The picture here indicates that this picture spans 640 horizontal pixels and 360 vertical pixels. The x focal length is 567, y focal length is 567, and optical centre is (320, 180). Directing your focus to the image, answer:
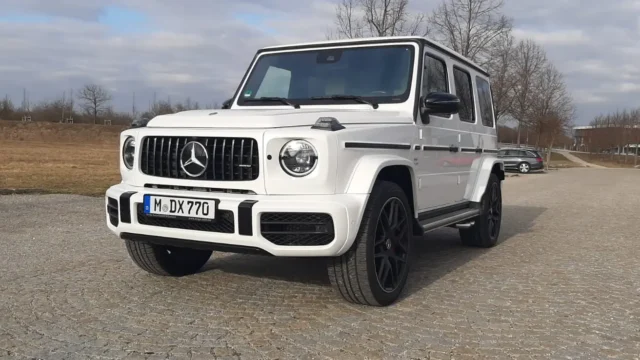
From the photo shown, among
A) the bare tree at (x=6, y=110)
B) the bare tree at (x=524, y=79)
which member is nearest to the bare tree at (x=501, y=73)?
the bare tree at (x=524, y=79)

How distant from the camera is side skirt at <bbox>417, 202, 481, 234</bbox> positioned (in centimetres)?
478

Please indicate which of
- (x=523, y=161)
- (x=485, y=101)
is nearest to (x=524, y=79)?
(x=523, y=161)

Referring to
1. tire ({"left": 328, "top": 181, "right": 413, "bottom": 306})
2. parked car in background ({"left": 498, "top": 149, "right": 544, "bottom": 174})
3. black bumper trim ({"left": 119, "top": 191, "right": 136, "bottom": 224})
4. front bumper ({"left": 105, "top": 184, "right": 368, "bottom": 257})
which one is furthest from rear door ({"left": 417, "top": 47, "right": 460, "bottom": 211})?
parked car in background ({"left": 498, "top": 149, "right": 544, "bottom": 174})

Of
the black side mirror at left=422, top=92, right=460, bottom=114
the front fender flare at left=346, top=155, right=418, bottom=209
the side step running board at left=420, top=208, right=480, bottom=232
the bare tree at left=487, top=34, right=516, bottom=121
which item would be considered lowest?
the side step running board at left=420, top=208, right=480, bottom=232

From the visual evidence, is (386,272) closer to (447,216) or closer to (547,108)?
(447,216)

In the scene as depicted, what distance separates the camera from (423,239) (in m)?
7.46

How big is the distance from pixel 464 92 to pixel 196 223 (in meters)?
3.63

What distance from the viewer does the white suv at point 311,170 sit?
3.56 metres

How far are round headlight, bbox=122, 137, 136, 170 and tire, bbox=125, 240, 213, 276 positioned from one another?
2.23 feet

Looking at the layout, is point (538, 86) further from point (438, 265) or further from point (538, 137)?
point (438, 265)

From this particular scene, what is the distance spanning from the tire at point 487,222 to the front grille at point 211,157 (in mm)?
3505

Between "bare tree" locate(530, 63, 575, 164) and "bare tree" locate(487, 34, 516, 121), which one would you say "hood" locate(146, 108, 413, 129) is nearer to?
"bare tree" locate(487, 34, 516, 121)

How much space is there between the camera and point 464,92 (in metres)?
6.19

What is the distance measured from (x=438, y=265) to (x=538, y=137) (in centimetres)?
3595
